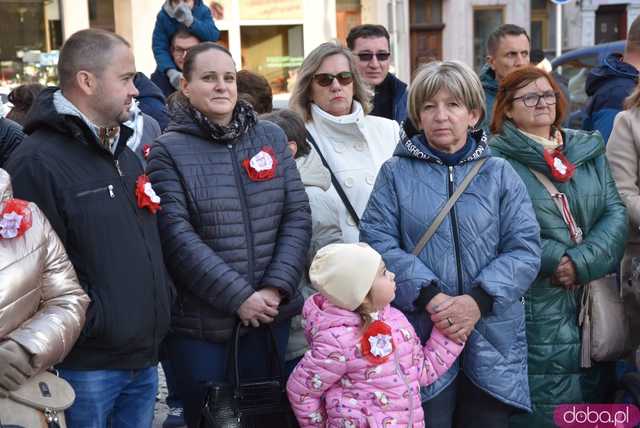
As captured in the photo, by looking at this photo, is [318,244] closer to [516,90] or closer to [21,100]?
[516,90]

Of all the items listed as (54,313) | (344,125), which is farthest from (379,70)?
(54,313)

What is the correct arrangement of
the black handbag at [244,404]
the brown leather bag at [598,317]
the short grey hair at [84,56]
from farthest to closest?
the brown leather bag at [598,317] → the black handbag at [244,404] → the short grey hair at [84,56]

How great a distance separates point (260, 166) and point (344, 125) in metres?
0.87

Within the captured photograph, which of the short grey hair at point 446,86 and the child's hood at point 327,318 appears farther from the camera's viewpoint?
the short grey hair at point 446,86

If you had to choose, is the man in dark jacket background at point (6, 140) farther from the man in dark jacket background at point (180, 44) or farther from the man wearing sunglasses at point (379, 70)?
the man wearing sunglasses at point (379, 70)

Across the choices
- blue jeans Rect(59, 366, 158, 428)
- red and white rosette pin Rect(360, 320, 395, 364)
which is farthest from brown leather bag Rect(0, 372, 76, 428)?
red and white rosette pin Rect(360, 320, 395, 364)

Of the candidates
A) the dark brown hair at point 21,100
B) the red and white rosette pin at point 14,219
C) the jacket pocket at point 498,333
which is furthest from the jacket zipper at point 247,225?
the dark brown hair at point 21,100

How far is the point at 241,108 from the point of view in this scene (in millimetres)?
4191

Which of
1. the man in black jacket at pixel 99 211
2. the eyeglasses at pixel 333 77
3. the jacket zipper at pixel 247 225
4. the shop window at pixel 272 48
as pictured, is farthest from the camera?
the shop window at pixel 272 48

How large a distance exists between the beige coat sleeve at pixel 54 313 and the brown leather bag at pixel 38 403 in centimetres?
8

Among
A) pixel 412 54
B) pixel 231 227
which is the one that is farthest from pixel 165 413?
pixel 412 54

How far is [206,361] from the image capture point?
13.0 feet

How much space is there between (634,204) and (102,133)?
8.51 feet

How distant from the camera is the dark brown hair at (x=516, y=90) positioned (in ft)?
14.7
